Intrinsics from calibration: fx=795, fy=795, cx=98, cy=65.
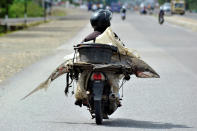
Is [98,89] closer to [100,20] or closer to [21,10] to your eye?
[100,20]

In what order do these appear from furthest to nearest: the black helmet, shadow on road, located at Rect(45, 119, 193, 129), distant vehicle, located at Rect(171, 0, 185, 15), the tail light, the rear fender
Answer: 1. distant vehicle, located at Rect(171, 0, 185, 15)
2. the black helmet
3. shadow on road, located at Rect(45, 119, 193, 129)
4. the tail light
5. the rear fender

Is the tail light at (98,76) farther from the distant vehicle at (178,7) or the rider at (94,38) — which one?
the distant vehicle at (178,7)

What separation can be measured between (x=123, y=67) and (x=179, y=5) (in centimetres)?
9932

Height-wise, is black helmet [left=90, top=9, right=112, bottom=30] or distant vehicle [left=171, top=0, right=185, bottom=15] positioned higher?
black helmet [left=90, top=9, right=112, bottom=30]

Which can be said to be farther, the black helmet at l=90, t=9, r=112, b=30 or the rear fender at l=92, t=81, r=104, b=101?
the black helmet at l=90, t=9, r=112, b=30

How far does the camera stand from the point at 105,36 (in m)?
10.4

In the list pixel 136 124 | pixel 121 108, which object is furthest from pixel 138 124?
pixel 121 108

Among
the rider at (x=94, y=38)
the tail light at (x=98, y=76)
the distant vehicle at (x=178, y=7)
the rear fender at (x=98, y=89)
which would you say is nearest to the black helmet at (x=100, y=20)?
the rider at (x=94, y=38)

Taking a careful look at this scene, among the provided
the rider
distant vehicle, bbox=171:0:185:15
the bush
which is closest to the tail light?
the rider

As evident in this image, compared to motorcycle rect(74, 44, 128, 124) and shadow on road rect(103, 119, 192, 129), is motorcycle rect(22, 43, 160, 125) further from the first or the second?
shadow on road rect(103, 119, 192, 129)

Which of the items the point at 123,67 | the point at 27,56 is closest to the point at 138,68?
the point at 123,67

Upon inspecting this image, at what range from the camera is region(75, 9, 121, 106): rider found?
33.4ft

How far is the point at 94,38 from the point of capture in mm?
10562

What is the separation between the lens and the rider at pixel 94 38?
10.2 m
